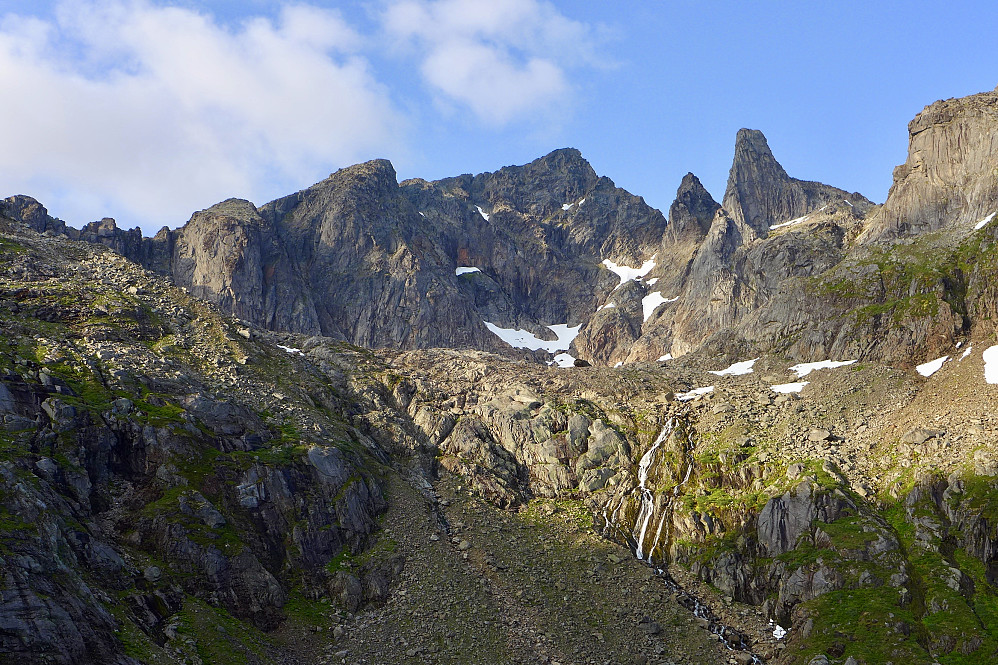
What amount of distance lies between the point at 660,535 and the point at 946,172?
3086 inches

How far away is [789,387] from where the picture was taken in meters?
84.9

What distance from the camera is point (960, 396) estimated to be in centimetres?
7038

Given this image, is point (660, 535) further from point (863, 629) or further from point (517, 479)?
point (863, 629)

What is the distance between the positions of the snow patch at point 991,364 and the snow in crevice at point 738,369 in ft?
88.8

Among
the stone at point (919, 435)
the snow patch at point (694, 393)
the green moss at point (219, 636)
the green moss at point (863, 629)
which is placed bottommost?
the green moss at point (863, 629)

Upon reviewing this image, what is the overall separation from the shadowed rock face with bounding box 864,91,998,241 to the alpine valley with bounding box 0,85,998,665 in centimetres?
45

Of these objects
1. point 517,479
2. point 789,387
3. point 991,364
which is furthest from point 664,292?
point 517,479

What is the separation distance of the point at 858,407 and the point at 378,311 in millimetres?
122814

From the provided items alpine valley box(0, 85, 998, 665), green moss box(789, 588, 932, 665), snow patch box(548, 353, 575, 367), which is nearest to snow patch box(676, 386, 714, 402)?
alpine valley box(0, 85, 998, 665)

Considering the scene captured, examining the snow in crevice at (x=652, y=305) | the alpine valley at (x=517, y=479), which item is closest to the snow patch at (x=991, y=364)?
the alpine valley at (x=517, y=479)

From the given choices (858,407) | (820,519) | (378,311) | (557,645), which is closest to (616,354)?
(378,311)

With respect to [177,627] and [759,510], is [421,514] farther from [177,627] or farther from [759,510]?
[759,510]

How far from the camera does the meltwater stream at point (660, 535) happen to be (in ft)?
184

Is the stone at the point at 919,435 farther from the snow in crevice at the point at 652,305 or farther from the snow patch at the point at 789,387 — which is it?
the snow in crevice at the point at 652,305
